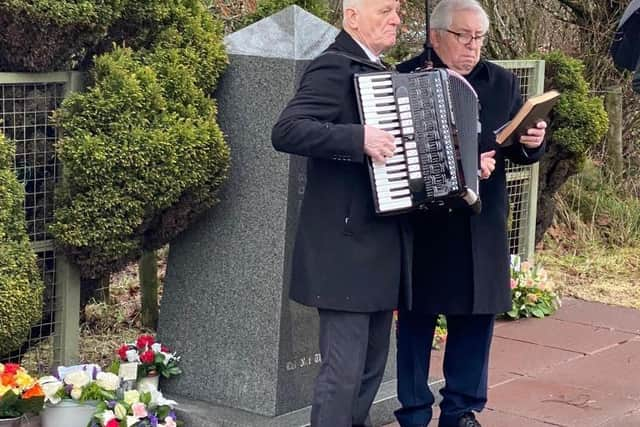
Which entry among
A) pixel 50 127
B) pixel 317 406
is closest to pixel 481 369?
pixel 317 406

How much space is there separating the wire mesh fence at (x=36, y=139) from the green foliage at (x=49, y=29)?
74 millimetres

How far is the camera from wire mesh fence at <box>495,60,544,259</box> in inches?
288

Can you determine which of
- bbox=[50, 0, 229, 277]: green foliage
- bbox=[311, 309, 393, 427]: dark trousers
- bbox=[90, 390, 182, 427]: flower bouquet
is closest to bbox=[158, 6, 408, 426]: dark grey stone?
bbox=[50, 0, 229, 277]: green foliage

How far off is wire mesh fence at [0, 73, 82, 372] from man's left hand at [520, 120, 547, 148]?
71.8 inches

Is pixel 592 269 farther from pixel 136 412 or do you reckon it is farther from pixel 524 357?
pixel 136 412

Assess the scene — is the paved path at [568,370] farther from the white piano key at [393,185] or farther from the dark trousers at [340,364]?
the white piano key at [393,185]

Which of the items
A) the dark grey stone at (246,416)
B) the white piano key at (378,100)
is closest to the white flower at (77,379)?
the dark grey stone at (246,416)

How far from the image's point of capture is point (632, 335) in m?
6.63

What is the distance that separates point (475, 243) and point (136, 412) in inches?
58.2

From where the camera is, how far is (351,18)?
12.8ft

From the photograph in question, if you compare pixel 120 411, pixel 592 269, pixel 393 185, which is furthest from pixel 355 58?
pixel 592 269

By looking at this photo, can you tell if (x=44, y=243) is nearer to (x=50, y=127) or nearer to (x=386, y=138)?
(x=50, y=127)

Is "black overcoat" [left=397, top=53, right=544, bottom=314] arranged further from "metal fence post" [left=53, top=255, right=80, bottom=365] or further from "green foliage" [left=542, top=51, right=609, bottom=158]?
"green foliage" [left=542, top=51, right=609, bottom=158]

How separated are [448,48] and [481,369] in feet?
4.26
